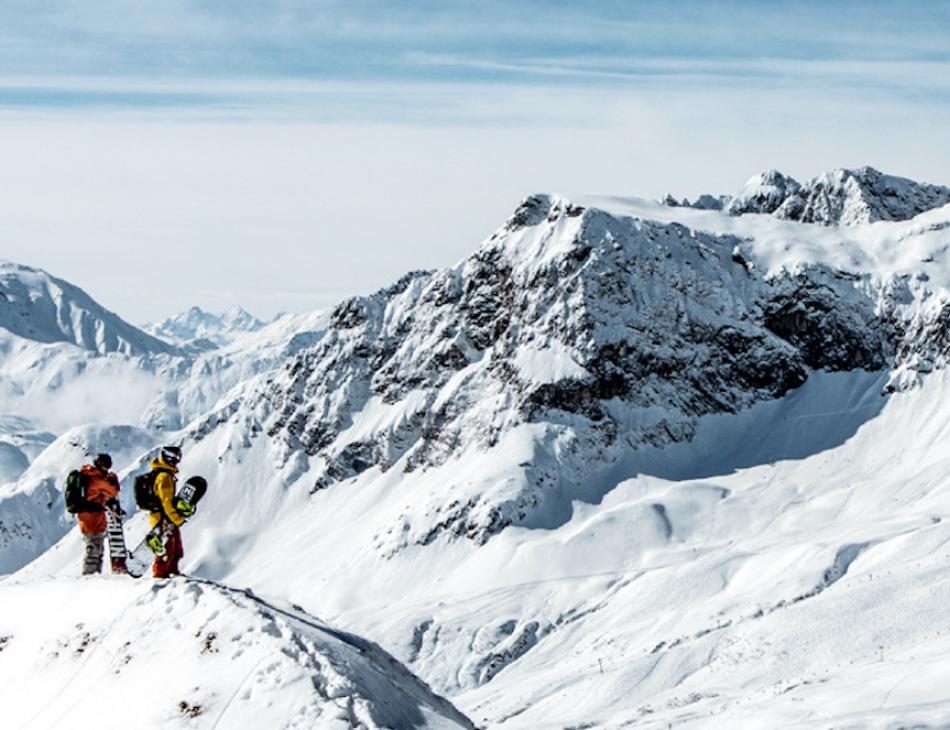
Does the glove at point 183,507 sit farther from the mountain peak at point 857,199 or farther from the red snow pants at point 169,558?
the mountain peak at point 857,199

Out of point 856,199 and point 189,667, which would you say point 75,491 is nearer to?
point 189,667

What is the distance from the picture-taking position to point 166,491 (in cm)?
1867

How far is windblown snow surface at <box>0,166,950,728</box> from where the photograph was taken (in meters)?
103

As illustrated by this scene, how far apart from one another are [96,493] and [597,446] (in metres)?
122

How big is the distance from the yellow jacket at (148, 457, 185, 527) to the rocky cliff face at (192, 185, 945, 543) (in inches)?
4433

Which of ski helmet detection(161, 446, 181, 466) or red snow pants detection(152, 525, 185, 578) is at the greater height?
ski helmet detection(161, 446, 181, 466)

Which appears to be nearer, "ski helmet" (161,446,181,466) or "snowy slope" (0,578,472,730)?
"snowy slope" (0,578,472,730)

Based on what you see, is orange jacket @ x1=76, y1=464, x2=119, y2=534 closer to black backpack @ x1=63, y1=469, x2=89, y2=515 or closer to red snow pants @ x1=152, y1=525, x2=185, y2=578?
black backpack @ x1=63, y1=469, x2=89, y2=515

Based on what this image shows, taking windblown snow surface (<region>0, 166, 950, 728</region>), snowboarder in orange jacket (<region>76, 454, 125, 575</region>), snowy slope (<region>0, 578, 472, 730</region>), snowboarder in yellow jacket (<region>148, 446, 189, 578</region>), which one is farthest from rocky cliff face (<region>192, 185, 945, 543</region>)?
snowy slope (<region>0, 578, 472, 730</region>)

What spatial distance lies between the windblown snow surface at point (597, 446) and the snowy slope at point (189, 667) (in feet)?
187

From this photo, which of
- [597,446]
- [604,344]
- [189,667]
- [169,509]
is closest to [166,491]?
[169,509]

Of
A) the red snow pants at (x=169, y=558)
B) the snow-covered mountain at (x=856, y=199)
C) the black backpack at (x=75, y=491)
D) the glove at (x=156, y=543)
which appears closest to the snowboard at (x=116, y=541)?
the black backpack at (x=75, y=491)

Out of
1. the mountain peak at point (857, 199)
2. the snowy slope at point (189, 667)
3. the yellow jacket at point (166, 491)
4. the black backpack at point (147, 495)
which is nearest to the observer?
the snowy slope at point (189, 667)

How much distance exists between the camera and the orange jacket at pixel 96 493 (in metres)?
21.0
